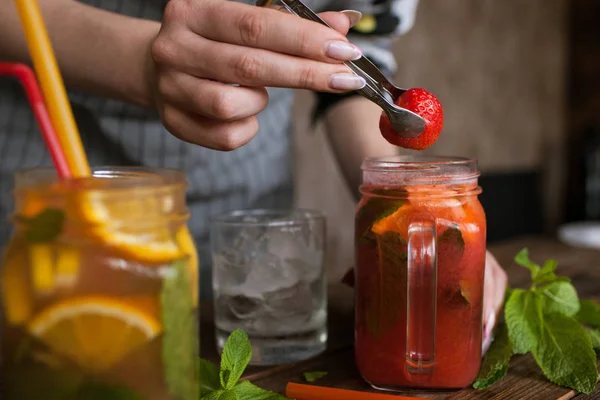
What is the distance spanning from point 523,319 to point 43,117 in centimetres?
54

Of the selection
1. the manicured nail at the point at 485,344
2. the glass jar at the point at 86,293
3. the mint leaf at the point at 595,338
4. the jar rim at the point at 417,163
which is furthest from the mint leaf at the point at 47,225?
the mint leaf at the point at 595,338

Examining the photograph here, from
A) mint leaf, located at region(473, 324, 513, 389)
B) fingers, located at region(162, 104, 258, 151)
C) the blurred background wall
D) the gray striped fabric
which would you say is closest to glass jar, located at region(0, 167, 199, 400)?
fingers, located at region(162, 104, 258, 151)

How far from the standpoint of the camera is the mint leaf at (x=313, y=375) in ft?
2.17

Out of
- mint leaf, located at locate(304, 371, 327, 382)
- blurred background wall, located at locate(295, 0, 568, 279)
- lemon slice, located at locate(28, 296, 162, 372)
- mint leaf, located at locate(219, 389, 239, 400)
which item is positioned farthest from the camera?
blurred background wall, located at locate(295, 0, 568, 279)

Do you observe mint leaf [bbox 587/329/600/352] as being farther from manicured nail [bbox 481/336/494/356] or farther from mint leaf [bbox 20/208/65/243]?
mint leaf [bbox 20/208/65/243]

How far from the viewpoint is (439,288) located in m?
0.62

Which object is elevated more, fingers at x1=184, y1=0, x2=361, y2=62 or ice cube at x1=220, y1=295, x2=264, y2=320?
fingers at x1=184, y1=0, x2=361, y2=62

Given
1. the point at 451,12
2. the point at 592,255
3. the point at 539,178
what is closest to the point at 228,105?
the point at 592,255

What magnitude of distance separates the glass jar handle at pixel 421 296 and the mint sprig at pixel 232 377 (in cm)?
13

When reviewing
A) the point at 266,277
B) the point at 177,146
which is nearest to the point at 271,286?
the point at 266,277

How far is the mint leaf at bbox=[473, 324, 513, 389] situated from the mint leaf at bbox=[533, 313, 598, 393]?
0.10 feet

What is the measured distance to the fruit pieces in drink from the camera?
62 centimetres

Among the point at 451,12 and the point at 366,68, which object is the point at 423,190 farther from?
the point at 451,12

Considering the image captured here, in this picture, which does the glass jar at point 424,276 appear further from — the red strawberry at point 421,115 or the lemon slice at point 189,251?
the lemon slice at point 189,251
